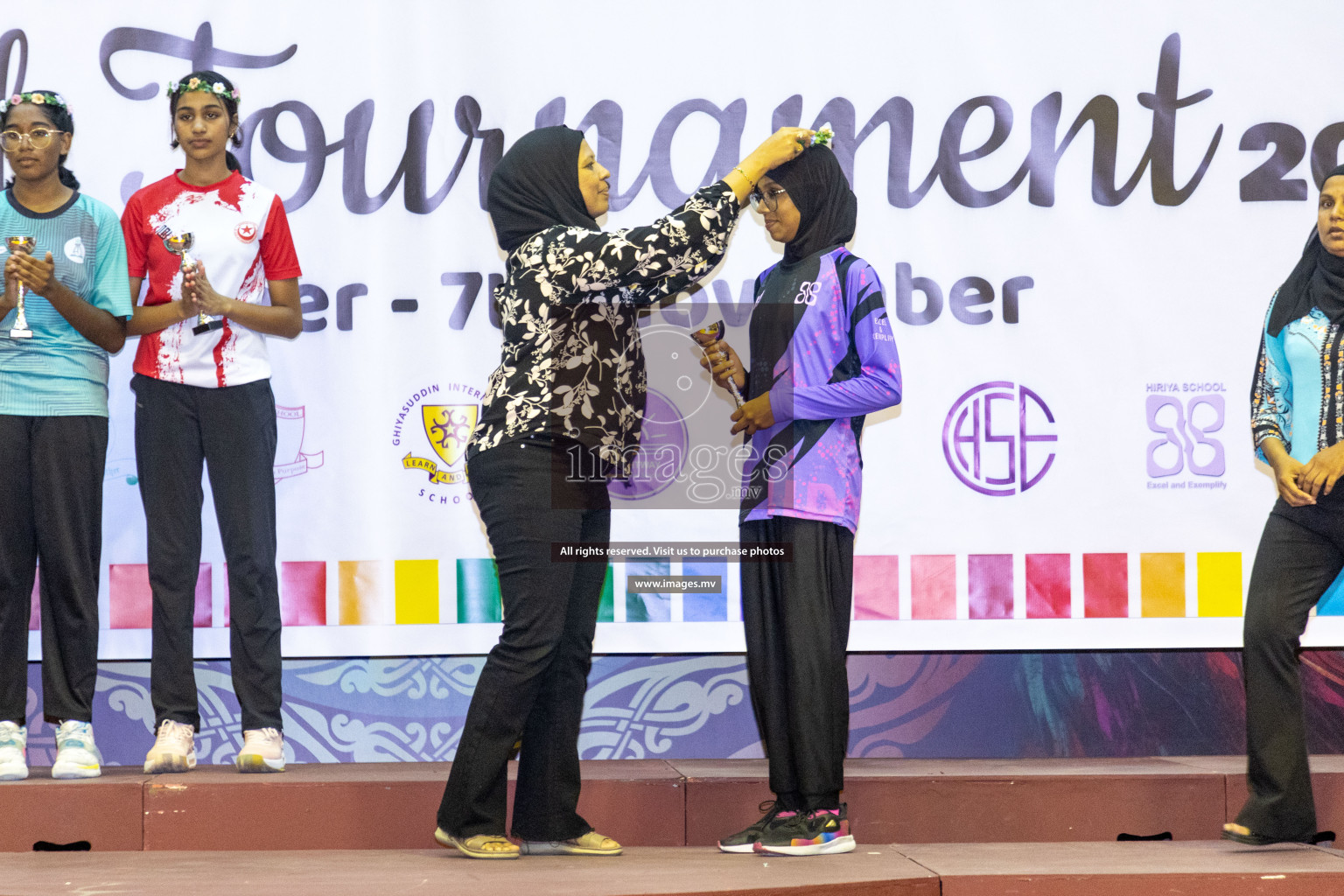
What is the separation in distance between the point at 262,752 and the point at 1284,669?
2.49 m

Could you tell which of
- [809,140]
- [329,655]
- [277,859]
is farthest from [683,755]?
[809,140]

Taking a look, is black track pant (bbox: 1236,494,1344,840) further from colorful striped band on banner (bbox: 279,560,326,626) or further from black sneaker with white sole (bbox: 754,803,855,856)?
colorful striped band on banner (bbox: 279,560,326,626)

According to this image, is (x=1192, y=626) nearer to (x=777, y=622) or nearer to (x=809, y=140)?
(x=777, y=622)

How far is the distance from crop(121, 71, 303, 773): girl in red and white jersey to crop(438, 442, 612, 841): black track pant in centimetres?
93

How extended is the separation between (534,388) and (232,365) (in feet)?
3.72

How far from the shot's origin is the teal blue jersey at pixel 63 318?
3.33 metres

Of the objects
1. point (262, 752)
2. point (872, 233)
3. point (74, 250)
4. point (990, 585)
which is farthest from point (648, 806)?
point (74, 250)

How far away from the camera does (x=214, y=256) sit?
348cm

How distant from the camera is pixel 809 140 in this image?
2.83m

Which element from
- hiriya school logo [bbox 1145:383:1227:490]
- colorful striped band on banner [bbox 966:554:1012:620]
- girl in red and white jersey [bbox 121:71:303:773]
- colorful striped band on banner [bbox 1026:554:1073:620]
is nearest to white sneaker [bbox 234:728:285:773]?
girl in red and white jersey [bbox 121:71:303:773]

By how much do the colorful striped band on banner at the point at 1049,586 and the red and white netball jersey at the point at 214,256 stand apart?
2304 millimetres

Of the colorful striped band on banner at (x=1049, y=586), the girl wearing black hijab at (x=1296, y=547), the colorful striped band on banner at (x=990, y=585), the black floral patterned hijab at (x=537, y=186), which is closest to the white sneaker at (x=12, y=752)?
the black floral patterned hijab at (x=537, y=186)

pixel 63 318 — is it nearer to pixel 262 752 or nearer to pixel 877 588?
pixel 262 752

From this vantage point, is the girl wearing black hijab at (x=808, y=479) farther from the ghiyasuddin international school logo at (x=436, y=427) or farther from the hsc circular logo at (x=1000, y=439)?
the ghiyasuddin international school logo at (x=436, y=427)
